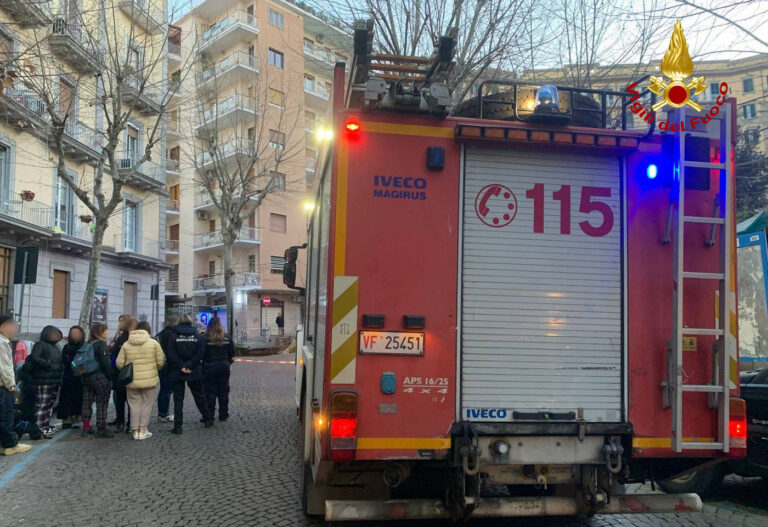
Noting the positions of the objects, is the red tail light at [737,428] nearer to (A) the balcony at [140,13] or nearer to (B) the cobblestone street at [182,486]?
(B) the cobblestone street at [182,486]

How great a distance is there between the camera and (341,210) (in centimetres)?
385

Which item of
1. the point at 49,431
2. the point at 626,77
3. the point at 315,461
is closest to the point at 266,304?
the point at 626,77

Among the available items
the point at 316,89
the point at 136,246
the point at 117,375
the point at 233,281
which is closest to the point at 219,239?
the point at 233,281

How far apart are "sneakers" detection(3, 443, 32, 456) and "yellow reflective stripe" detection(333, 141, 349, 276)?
5.91 m

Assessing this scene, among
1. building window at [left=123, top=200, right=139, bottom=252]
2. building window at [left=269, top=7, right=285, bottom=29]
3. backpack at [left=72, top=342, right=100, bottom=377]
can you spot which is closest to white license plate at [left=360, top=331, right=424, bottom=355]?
backpack at [left=72, top=342, right=100, bottom=377]

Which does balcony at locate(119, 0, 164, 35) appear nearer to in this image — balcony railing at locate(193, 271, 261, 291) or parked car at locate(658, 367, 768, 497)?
parked car at locate(658, 367, 768, 497)

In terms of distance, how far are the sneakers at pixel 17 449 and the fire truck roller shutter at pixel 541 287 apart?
20.5 feet

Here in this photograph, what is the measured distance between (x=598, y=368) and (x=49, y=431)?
25.3 ft

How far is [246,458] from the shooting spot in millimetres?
7203

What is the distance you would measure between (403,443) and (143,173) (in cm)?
2519

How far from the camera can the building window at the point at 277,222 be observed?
129 feet

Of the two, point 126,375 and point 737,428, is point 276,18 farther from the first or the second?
point 737,428

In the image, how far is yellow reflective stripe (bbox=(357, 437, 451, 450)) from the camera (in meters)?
3.71

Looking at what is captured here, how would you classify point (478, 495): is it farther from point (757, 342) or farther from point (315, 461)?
point (757, 342)
